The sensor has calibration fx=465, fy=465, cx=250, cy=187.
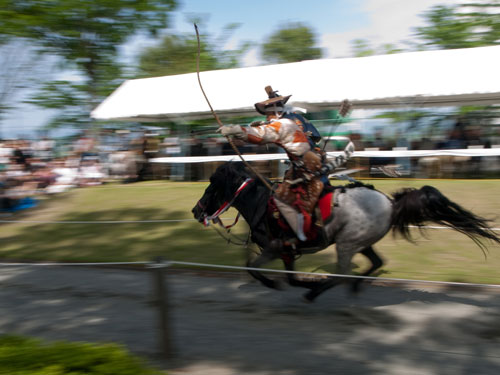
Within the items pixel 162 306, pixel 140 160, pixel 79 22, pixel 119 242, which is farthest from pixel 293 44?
pixel 162 306

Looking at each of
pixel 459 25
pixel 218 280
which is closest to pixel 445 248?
pixel 218 280

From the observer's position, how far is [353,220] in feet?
15.7

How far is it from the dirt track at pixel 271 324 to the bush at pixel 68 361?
900 mm

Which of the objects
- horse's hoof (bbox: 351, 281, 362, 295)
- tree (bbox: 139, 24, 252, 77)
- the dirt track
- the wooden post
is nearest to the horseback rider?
horse's hoof (bbox: 351, 281, 362, 295)

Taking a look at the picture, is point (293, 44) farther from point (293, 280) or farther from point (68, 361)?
point (68, 361)

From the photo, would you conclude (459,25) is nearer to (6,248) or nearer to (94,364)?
(6,248)

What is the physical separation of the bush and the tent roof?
36.1 feet

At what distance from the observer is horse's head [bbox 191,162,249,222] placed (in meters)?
5.42

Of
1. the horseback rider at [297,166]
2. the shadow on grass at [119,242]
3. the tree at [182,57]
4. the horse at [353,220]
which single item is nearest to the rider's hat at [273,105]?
the horseback rider at [297,166]

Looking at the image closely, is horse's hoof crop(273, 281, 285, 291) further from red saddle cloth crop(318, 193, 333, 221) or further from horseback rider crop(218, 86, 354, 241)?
red saddle cloth crop(318, 193, 333, 221)

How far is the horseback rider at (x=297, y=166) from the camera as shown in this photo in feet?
15.4

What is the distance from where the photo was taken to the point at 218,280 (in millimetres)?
5969

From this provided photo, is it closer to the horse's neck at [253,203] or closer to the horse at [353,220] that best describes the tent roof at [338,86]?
the horse's neck at [253,203]

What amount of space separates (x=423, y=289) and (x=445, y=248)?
6.86 ft
